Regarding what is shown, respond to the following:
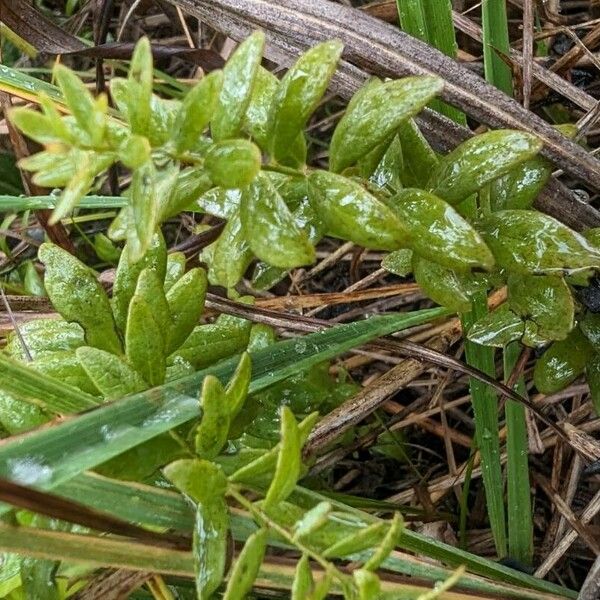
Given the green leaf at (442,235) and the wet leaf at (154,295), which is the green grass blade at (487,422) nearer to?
the green leaf at (442,235)

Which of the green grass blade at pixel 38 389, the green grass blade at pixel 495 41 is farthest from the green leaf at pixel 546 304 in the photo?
Answer: the green grass blade at pixel 38 389

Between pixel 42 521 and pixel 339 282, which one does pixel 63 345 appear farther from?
pixel 339 282

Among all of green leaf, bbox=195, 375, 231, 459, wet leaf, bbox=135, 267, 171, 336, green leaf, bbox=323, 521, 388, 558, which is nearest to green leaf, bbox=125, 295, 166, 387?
wet leaf, bbox=135, 267, 171, 336

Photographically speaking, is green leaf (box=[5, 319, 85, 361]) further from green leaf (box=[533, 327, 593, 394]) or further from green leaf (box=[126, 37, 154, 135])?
green leaf (box=[533, 327, 593, 394])

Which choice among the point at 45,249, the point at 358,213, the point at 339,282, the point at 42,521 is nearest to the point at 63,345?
the point at 45,249

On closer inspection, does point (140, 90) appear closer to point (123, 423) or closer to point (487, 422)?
point (123, 423)

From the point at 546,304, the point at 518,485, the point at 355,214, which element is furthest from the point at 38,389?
the point at 518,485

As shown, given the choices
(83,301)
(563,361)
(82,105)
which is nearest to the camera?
(82,105)
